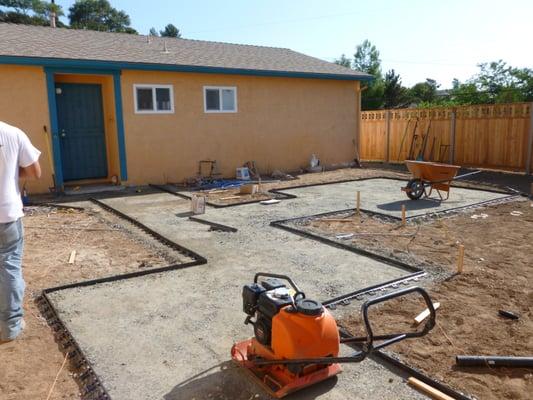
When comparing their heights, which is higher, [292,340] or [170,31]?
[170,31]

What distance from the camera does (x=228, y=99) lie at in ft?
40.7

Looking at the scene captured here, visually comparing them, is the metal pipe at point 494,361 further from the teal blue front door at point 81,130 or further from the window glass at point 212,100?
the window glass at point 212,100

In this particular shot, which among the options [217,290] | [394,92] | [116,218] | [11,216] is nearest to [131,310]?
[217,290]

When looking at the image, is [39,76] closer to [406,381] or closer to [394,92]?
[406,381]

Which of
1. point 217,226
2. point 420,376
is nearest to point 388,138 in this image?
point 217,226

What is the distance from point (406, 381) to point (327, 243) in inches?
123

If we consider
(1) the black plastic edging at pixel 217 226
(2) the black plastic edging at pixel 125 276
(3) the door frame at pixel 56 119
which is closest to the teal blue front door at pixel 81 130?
(3) the door frame at pixel 56 119

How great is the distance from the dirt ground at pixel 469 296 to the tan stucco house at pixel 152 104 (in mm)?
5708

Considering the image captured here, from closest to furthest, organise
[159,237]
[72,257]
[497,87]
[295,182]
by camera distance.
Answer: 1. [72,257]
2. [159,237]
3. [295,182]
4. [497,87]

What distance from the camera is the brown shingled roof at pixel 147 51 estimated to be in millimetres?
10125

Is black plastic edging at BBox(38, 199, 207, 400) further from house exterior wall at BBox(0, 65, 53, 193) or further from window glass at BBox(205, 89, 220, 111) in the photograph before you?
window glass at BBox(205, 89, 220, 111)

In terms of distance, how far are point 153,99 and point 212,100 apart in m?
1.67

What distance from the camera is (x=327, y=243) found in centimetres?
588

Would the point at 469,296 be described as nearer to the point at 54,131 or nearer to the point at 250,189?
the point at 250,189
